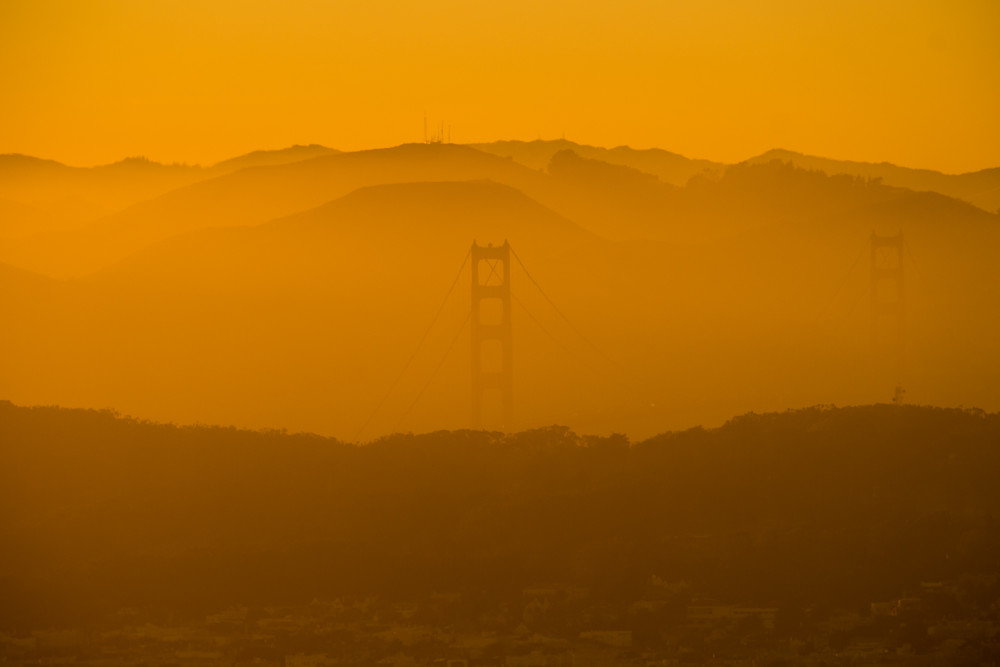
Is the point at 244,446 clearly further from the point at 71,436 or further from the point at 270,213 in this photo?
the point at 270,213

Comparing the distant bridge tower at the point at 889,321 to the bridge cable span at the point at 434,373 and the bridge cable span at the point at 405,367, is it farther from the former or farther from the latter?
the bridge cable span at the point at 405,367

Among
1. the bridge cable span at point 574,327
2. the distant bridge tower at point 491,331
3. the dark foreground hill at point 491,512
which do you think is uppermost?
the bridge cable span at point 574,327

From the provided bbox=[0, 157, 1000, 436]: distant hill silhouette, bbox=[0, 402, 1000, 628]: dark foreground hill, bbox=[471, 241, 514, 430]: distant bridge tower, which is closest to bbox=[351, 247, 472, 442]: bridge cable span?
bbox=[0, 157, 1000, 436]: distant hill silhouette

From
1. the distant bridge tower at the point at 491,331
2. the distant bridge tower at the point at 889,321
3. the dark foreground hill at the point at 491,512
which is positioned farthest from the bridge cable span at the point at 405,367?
the dark foreground hill at the point at 491,512

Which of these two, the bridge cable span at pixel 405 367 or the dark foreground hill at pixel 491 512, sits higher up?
the bridge cable span at pixel 405 367

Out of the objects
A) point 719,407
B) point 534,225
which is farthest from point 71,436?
point 534,225

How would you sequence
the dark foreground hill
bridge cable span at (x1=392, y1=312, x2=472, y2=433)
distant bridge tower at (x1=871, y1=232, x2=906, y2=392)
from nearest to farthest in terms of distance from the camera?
the dark foreground hill → bridge cable span at (x1=392, y1=312, x2=472, y2=433) → distant bridge tower at (x1=871, y1=232, x2=906, y2=392)

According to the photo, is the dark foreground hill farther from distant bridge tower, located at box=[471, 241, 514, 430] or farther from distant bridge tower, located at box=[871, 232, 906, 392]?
distant bridge tower, located at box=[871, 232, 906, 392]

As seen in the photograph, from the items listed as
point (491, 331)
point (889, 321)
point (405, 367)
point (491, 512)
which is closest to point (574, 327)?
point (405, 367)
